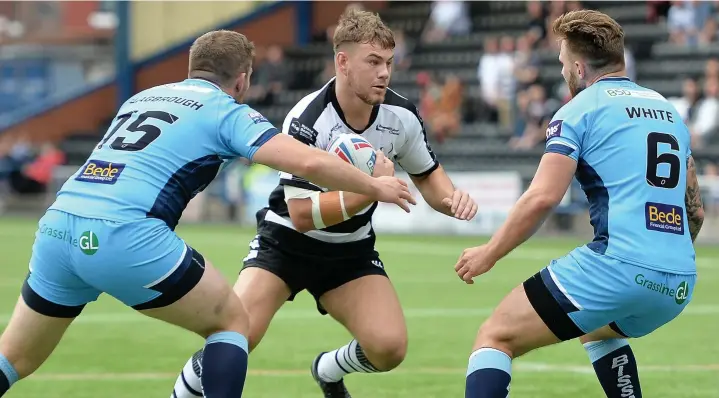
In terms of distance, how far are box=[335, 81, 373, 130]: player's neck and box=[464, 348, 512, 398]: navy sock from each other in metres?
2.05

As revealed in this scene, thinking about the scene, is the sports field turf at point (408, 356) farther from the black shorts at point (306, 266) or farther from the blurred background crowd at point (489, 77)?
the blurred background crowd at point (489, 77)

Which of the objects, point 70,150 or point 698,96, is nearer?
point 698,96

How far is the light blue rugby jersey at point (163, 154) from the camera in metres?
5.55

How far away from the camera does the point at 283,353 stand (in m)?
9.68

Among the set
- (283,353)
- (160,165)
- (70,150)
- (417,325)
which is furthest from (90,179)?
(70,150)

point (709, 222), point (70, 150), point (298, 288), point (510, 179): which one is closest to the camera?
point (298, 288)

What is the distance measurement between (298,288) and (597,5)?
1910 centimetres

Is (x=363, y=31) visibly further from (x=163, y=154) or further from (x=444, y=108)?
(x=444, y=108)

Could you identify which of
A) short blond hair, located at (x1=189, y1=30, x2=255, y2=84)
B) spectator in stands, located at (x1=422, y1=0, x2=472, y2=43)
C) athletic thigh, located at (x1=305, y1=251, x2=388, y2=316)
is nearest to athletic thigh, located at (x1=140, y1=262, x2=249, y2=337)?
short blond hair, located at (x1=189, y1=30, x2=255, y2=84)

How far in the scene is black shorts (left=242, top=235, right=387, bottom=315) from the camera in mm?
7133

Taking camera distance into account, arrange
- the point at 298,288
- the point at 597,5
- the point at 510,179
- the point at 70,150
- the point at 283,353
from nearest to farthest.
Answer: the point at 298,288 < the point at 283,353 < the point at 510,179 < the point at 597,5 < the point at 70,150

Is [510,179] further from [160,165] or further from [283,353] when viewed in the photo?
[160,165]

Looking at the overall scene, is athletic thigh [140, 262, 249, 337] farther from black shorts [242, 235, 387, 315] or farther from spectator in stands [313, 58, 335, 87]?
spectator in stands [313, 58, 335, 87]

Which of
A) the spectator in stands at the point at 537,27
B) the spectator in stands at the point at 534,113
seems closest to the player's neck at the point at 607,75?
the spectator in stands at the point at 534,113
